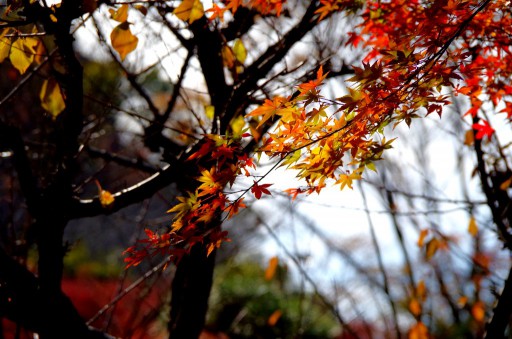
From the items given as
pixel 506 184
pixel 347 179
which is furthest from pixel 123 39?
pixel 506 184

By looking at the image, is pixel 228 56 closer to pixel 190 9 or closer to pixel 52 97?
pixel 190 9

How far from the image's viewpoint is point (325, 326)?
A: 8648 mm

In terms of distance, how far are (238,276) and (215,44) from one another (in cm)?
771

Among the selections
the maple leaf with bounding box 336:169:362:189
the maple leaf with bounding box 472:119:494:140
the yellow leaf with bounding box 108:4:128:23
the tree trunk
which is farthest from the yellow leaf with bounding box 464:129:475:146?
the yellow leaf with bounding box 108:4:128:23

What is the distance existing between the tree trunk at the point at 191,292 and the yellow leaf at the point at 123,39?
1.35 metres

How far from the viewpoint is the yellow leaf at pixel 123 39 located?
2102 millimetres

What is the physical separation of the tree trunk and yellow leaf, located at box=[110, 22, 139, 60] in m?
1.35

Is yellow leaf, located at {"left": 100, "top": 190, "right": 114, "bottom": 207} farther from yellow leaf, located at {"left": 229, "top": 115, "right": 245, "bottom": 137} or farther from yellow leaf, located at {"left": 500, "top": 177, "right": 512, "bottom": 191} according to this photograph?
yellow leaf, located at {"left": 500, "top": 177, "right": 512, "bottom": 191}

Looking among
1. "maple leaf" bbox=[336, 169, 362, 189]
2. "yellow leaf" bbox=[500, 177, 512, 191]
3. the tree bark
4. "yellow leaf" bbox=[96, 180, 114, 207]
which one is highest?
"yellow leaf" bbox=[500, 177, 512, 191]

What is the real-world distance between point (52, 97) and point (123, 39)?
1.93 ft

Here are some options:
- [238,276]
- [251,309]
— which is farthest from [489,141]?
[238,276]

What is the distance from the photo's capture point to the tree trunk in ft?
9.98

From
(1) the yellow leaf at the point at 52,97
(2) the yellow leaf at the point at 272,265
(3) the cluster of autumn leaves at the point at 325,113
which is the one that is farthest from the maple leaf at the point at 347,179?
(2) the yellow leaf at the point at 272,265

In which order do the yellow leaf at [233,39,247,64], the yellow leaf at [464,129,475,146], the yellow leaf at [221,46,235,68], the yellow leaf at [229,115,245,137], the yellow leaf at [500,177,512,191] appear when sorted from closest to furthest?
1. the yellow leaf at [229,115,245,137]
2. the yellow leaf at [233,39,247,64]
3. the yellow leaf at [221,46,235,68]
4. the yellow leaf at [500,177,512,191]
5. the yellow leaf at [464,129,475,146]
